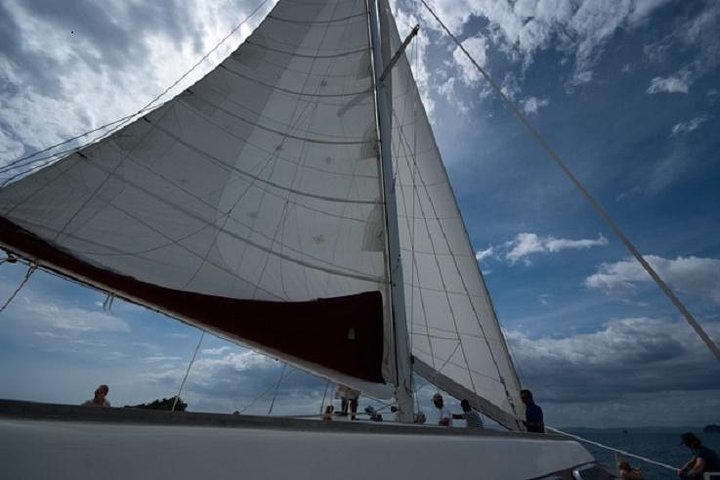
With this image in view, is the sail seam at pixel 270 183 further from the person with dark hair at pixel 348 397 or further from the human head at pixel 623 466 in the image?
the human head at pixel 623 466

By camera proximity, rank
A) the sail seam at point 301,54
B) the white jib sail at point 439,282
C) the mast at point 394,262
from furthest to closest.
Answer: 1. the sail seam at point 301,54
2. the white jib sail at point 439,282
3. the mast at point 394,262

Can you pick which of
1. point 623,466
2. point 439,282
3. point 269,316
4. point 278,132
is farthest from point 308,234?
point 623,466

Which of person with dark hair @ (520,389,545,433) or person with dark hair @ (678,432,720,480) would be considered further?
person with dark hair @ (678,432,720,480)

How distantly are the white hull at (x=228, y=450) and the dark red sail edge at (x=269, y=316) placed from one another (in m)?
2.75

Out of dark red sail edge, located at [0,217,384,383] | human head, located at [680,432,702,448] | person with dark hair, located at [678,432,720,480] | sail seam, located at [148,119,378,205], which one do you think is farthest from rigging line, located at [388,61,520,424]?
human head, located at [680,432,702,448]

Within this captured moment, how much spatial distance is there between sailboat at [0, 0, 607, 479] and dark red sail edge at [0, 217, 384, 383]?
0.06 ft

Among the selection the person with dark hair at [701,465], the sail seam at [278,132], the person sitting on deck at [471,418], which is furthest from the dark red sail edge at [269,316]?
the person with dark hair at [701,465]

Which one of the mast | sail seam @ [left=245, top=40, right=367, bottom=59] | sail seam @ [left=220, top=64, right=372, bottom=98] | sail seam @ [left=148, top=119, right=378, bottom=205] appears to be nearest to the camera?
the mast

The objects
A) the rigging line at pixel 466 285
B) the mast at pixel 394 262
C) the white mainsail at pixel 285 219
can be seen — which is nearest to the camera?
the white mainsail at pixel 285 219

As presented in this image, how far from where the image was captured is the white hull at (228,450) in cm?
98

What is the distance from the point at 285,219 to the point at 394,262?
188 cm

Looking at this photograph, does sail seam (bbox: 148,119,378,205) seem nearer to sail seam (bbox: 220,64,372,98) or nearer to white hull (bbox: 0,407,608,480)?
sail seam (bbox: 220,64,372,98)

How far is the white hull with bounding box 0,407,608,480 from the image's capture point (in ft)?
3.23

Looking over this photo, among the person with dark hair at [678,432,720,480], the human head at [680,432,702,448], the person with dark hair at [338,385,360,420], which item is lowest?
the person with dark hair at [678,432,720,480]
